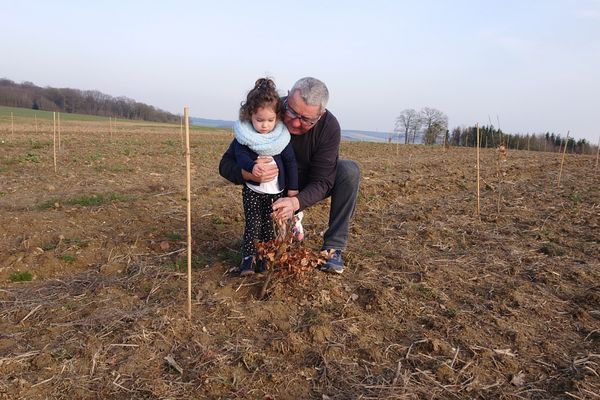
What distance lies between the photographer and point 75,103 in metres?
76.4

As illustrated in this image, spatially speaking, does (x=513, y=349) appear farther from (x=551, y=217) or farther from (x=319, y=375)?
(x=551, y=217)

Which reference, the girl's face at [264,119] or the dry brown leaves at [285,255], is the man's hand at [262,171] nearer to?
the girl's face at [264,119]

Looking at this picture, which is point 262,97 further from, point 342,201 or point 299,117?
point 342,201

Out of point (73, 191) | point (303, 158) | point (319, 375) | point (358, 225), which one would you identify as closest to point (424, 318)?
point (319, 375)

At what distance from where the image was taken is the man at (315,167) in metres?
3.12

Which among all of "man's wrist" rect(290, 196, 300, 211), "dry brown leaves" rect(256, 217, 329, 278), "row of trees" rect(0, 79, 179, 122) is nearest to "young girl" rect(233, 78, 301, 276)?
"man's wrist" rect(290, 196, 300, 211)

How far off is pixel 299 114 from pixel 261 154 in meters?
0.39

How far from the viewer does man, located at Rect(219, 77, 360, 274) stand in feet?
10.2

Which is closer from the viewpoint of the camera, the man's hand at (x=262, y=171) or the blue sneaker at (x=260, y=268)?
the man's hand at (x=262, y=171)

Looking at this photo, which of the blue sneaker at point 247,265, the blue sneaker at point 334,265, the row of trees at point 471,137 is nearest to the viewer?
the blue sneaker at point 247,265

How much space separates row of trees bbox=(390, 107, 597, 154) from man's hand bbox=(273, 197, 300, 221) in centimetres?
2359

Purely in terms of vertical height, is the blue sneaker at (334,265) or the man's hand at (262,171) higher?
the man's hand at (262,171)

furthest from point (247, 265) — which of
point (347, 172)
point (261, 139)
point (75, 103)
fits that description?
point (75, 103)

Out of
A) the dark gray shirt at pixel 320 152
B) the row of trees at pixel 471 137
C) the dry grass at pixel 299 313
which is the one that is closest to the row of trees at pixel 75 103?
the row of trees at pixel 471 137
